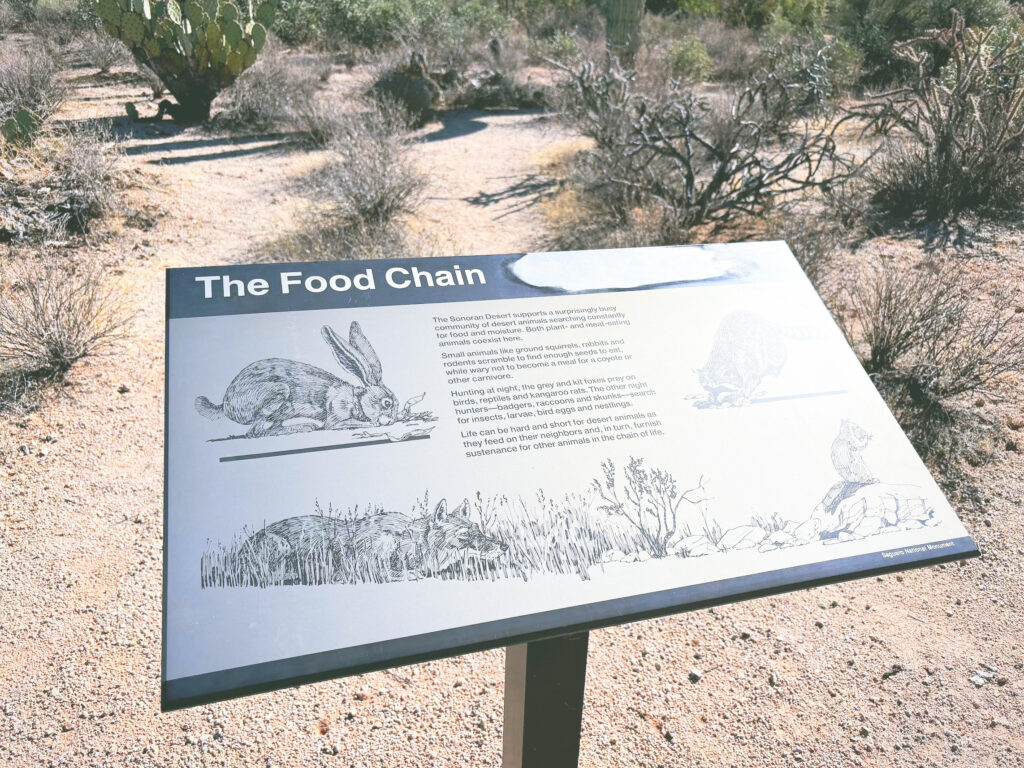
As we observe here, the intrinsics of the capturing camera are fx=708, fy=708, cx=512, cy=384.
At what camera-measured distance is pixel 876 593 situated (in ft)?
8.92

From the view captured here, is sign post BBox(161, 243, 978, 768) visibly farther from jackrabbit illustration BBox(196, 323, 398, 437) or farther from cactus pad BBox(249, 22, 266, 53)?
cactus pad BBox(249, 22, 266, 53)

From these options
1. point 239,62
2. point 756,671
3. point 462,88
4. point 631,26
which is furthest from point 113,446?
point 631,26

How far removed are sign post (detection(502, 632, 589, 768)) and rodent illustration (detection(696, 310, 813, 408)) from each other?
64cm

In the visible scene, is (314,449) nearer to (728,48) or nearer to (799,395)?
(799,395)

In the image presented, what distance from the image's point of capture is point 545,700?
1.49 m

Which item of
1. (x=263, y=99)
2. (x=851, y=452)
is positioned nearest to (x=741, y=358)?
(x=851, y=452)

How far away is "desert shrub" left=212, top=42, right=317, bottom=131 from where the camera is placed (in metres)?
8.05

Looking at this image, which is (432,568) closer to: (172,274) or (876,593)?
(172,274)

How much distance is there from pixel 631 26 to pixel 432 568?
9759mm

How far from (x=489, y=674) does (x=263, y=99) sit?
7.60 m

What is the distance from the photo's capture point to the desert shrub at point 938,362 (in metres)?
3.32

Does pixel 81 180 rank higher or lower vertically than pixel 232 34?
lower

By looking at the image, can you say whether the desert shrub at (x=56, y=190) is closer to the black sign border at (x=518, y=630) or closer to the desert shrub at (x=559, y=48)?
the black sign border at (x=518, y=630)

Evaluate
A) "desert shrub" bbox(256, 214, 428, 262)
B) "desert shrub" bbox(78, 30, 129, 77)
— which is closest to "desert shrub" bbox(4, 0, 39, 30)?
"desert shrub" bbox(78, 30, 129, 77)
